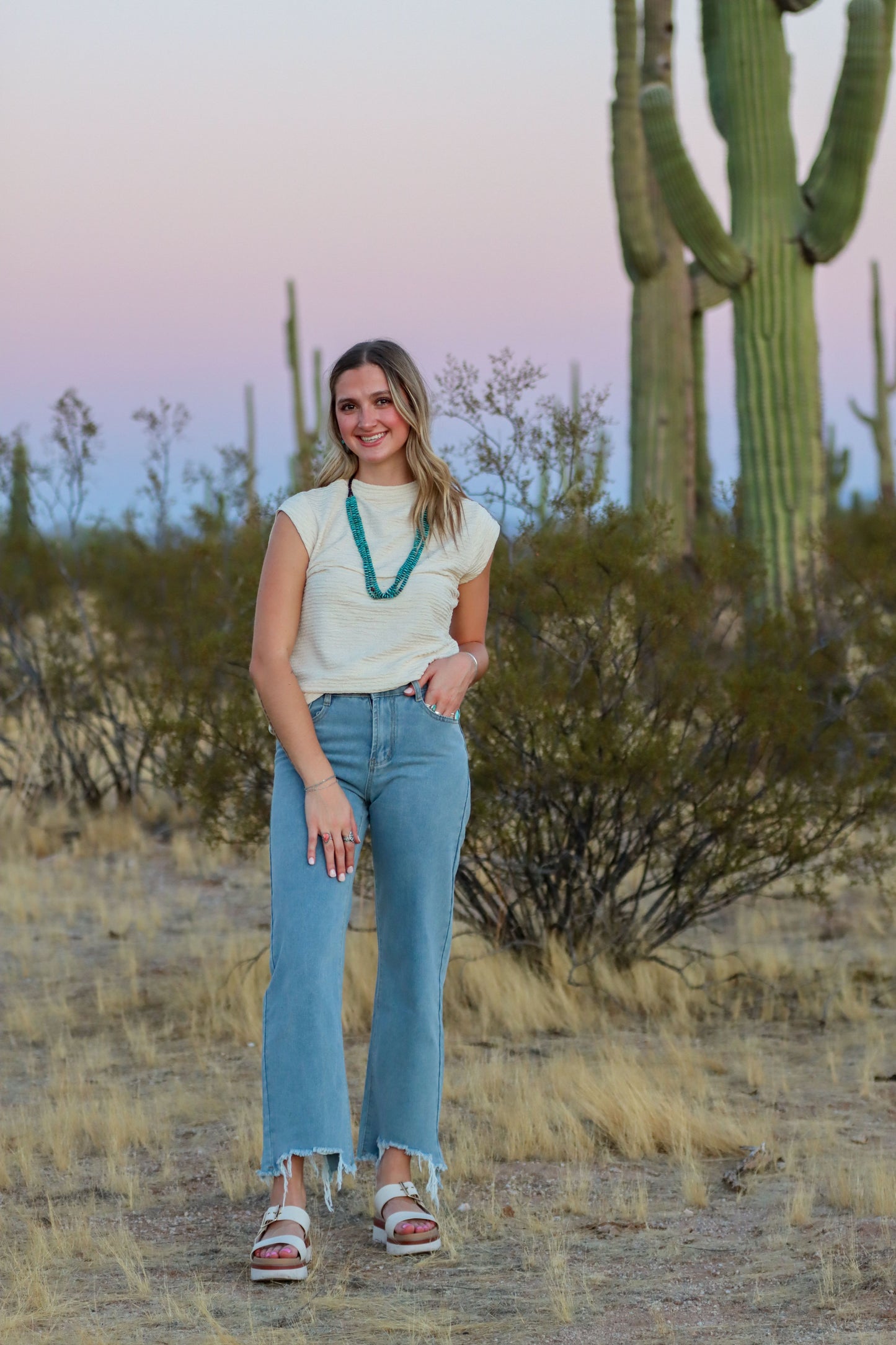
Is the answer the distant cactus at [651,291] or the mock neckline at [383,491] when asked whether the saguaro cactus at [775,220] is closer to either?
the distant cactus at [651,291]

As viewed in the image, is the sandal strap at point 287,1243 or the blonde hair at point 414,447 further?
the blonde hair at point 414,447

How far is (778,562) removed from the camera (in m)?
9.93

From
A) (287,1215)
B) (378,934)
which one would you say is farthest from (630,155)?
(287,1215)

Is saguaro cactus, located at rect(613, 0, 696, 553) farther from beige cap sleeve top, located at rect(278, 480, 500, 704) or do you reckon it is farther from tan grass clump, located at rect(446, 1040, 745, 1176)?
beige cap sleeve top, located at rect(278, 480, 500, 704)

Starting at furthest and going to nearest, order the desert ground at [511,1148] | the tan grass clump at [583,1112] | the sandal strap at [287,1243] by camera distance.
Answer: the tan grass clump at [583,1112]
the sandal strap at [287,1243]
the desert ground at [511,1148]

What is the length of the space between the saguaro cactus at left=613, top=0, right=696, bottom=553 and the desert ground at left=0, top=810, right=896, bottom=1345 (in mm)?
5439

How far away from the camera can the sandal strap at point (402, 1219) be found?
10.9ft

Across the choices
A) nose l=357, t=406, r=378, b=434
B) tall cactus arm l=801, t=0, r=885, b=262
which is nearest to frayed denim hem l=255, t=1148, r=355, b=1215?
nose l=357, t=406, r=378, b=434

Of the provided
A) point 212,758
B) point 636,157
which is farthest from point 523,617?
point 636,157

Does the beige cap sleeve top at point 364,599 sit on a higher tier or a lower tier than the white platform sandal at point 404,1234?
higher

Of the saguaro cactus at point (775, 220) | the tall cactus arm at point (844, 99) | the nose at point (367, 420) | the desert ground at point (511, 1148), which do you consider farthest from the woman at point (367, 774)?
the tall cactus arm at point (844, 99)

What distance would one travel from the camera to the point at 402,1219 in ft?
10.9

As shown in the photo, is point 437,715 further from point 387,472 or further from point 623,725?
point 623,725

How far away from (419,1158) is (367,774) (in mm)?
872
